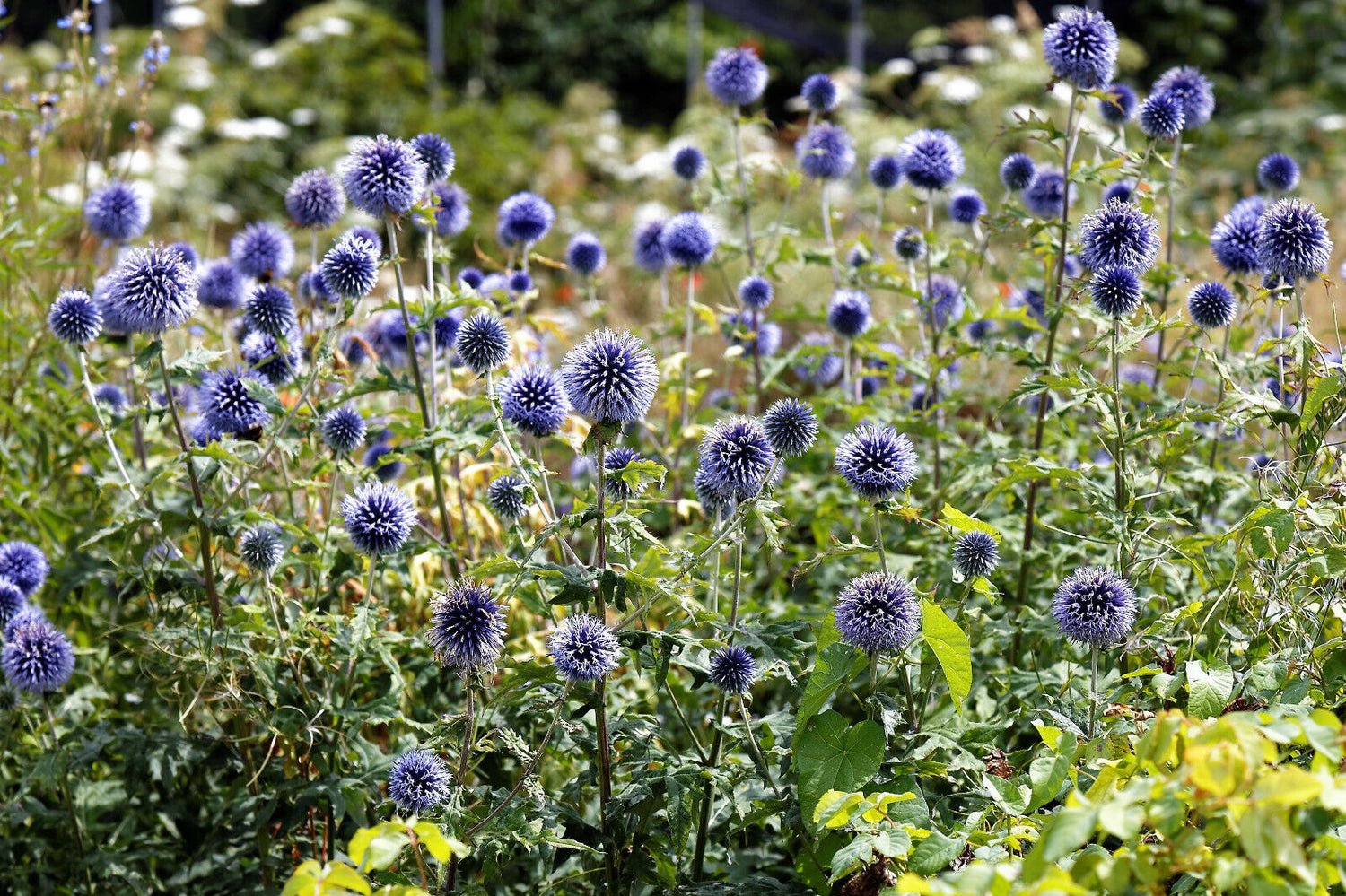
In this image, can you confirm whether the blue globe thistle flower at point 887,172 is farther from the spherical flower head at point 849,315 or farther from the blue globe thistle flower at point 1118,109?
the blue globe thistle flower at point 1118,109

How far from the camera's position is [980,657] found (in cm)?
312

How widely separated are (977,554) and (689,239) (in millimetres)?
1712

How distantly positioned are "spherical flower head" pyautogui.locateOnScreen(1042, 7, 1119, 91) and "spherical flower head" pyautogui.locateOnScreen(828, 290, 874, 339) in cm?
100

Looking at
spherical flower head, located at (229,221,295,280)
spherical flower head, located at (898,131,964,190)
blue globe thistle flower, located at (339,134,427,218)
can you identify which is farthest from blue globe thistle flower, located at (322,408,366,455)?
spherical flower head, located at (898,131,964,190)

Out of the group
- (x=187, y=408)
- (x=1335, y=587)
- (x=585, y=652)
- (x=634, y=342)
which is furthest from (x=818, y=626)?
(x=187, y=408)

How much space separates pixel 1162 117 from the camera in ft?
11.4

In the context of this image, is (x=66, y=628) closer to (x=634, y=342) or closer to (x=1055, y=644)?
(x=634, y=342)

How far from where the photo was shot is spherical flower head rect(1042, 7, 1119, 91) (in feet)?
10.3

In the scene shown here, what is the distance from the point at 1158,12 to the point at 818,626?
1707cm

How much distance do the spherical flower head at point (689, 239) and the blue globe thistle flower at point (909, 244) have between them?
0.69m

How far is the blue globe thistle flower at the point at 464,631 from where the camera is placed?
7.50 feet

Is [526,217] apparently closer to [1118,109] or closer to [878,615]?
[1118,109]

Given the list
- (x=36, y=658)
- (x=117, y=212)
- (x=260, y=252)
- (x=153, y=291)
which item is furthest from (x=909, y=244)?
(x=36, y=658)

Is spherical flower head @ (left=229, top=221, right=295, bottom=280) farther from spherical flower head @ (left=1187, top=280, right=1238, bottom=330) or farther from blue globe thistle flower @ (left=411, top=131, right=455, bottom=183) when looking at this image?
spherical flower head @ (left=1187, top=280, right=1238, bottom=330)
